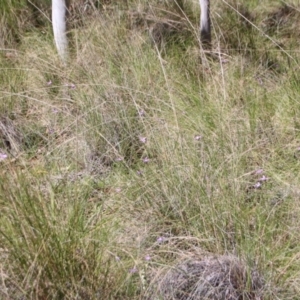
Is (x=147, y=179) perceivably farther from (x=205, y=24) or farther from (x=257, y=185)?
(x=205, y=24)

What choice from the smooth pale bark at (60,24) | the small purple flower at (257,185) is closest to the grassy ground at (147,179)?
the small purple flower at (257,185)

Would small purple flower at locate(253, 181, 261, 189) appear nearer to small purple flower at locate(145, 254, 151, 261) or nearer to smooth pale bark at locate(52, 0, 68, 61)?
small purple flower at locate(145, 254, 151, 261)

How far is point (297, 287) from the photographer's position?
240 cm

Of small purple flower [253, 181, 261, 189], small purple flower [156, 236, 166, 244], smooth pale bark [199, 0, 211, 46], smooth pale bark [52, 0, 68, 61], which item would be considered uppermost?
smooth pale bark [52, 0, 68, 61]

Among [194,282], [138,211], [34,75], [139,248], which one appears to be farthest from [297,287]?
[34,75]

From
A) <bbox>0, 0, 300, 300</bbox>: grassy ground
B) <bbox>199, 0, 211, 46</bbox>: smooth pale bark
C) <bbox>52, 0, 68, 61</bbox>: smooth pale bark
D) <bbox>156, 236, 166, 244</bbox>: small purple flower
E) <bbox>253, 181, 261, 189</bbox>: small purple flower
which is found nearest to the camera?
<bbox>0, 0, 300, 300</bbox>: grassy ground

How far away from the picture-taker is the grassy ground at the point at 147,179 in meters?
2.33

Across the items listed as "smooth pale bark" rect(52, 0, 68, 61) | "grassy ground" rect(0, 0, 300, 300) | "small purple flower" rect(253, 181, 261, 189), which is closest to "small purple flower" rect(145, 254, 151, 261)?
"grassy ground" rect(0, 0, 300, 300)

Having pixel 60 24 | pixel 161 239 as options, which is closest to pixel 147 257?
pixel 161 239

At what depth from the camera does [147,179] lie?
3064 millimetres

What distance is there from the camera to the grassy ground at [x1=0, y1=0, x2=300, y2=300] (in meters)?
2.33

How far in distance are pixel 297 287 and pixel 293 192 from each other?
0.64m

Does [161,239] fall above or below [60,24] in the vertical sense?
below

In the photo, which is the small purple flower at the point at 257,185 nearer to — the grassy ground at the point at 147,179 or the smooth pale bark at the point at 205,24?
the grassy ground at the point at 147,179
